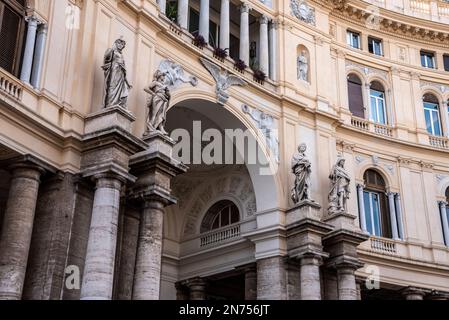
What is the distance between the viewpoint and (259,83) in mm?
25516

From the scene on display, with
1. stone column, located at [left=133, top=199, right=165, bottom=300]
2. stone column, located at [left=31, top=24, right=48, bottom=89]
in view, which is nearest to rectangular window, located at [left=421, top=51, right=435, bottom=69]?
stone column, located at [left=133, top=199, right=165, bottom=300]

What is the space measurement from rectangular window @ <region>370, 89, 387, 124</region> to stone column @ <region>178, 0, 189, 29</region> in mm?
10879

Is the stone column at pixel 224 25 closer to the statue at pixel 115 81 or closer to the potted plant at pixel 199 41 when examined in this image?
the potted plant at pixel 199 41

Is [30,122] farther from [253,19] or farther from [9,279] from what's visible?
[253,19]

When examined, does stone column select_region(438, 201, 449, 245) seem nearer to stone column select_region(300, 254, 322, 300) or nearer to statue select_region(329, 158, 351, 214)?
statue select_region(329, 158, 351, 214)

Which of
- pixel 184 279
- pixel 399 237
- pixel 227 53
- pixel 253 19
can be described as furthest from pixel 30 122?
pixel 399 237

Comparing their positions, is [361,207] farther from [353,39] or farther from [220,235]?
[353,39]

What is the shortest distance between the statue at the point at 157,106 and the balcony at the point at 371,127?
11.8 metres

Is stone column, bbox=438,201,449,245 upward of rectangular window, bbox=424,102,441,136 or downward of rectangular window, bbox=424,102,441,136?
downward

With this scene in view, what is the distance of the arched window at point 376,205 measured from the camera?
27828 mm

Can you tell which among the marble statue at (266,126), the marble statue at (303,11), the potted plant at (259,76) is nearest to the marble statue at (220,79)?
the marble statue at (266,126)

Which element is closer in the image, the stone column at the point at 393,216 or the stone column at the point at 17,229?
the stone column at the point at 17,229

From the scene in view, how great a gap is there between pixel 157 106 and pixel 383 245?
12355 millimetres

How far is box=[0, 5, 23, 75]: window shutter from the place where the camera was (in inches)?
684
